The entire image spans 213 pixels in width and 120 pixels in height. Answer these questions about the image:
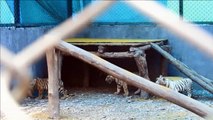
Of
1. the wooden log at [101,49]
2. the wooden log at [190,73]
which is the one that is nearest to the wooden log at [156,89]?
the wooden log at [190,73]

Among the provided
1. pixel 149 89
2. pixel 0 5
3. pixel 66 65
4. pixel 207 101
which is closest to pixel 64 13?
pixel 66 65

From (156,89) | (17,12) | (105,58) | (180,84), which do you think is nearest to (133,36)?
(105,58)

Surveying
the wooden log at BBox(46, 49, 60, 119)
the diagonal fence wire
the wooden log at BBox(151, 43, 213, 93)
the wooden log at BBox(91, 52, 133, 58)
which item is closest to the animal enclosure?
the wooden log at BBox(91, 52, 133, 58)

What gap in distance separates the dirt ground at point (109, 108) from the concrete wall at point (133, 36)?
31.1 inches

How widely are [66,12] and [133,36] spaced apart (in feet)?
4.09

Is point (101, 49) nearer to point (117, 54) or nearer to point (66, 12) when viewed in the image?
point (117, 54)

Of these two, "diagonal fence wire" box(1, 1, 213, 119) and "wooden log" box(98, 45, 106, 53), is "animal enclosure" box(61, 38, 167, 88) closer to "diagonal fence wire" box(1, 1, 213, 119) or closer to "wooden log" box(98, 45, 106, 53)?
"wooden log" box(98, 45, 106, 53)

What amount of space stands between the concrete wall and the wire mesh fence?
0.41 ft

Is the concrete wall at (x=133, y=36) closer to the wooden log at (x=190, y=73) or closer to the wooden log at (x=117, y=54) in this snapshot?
the wooden log at (x=190, y=73)

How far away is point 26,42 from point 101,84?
1.71 metres

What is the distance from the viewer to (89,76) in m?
7.89

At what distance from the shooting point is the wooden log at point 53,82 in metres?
4.96

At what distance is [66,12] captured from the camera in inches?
308

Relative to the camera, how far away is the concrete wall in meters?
6.51
